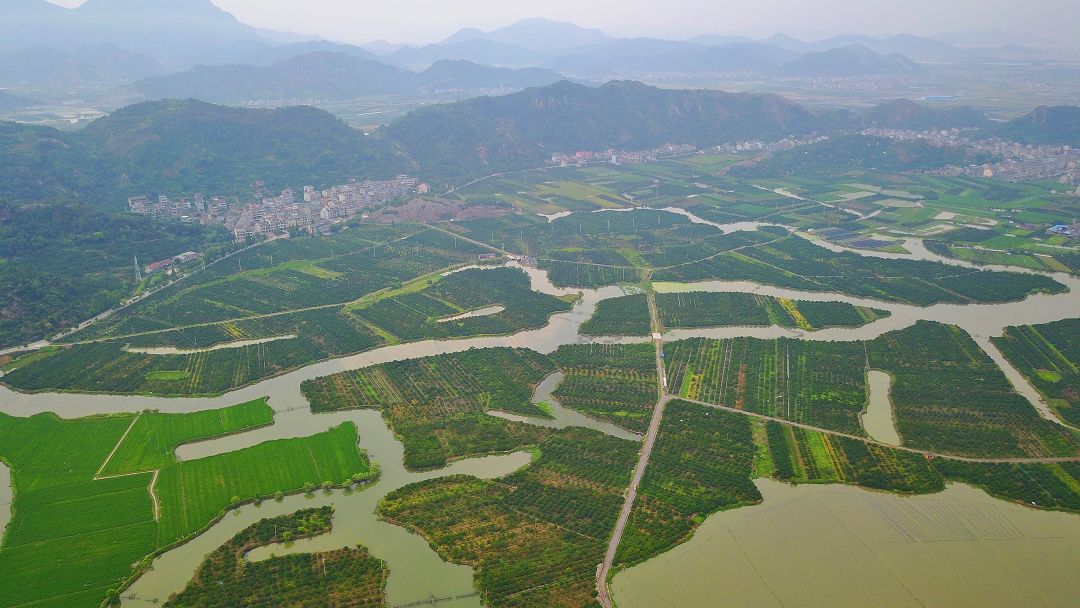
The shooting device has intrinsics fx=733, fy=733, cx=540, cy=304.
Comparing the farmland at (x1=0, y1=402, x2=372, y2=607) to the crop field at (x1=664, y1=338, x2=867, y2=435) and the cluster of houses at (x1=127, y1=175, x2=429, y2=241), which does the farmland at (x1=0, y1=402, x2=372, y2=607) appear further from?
the cluster of houses at (x1=127, y1=175, x2=429, y2=241)

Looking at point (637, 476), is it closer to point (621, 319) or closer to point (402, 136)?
point (621, 319)

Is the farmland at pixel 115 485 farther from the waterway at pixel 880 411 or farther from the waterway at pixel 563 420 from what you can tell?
the waterway at pixel 880 411

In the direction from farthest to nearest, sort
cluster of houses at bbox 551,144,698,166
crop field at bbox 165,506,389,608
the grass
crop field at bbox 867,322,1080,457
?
cluster of houses at bbox 551,144,698,166 → the grass → crop field at bbox 867,322,1080,457 → crop field at bbox 165,506,389,608

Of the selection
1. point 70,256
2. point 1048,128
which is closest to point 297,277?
point 70,256

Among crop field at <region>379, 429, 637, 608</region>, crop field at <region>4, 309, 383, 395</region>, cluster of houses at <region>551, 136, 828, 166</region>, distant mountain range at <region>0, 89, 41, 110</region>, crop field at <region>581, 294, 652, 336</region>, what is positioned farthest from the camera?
distant mountain range at <region>0, 89, 41, 110</region>

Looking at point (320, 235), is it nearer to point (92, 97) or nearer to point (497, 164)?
point (497, 164)


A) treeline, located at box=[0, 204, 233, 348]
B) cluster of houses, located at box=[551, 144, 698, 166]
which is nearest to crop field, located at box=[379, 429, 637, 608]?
treeline, located at box=[0, 204, 233, 348]

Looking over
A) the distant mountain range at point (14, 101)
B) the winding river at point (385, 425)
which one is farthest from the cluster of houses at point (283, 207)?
the distant mountain range at point (14, 101)
